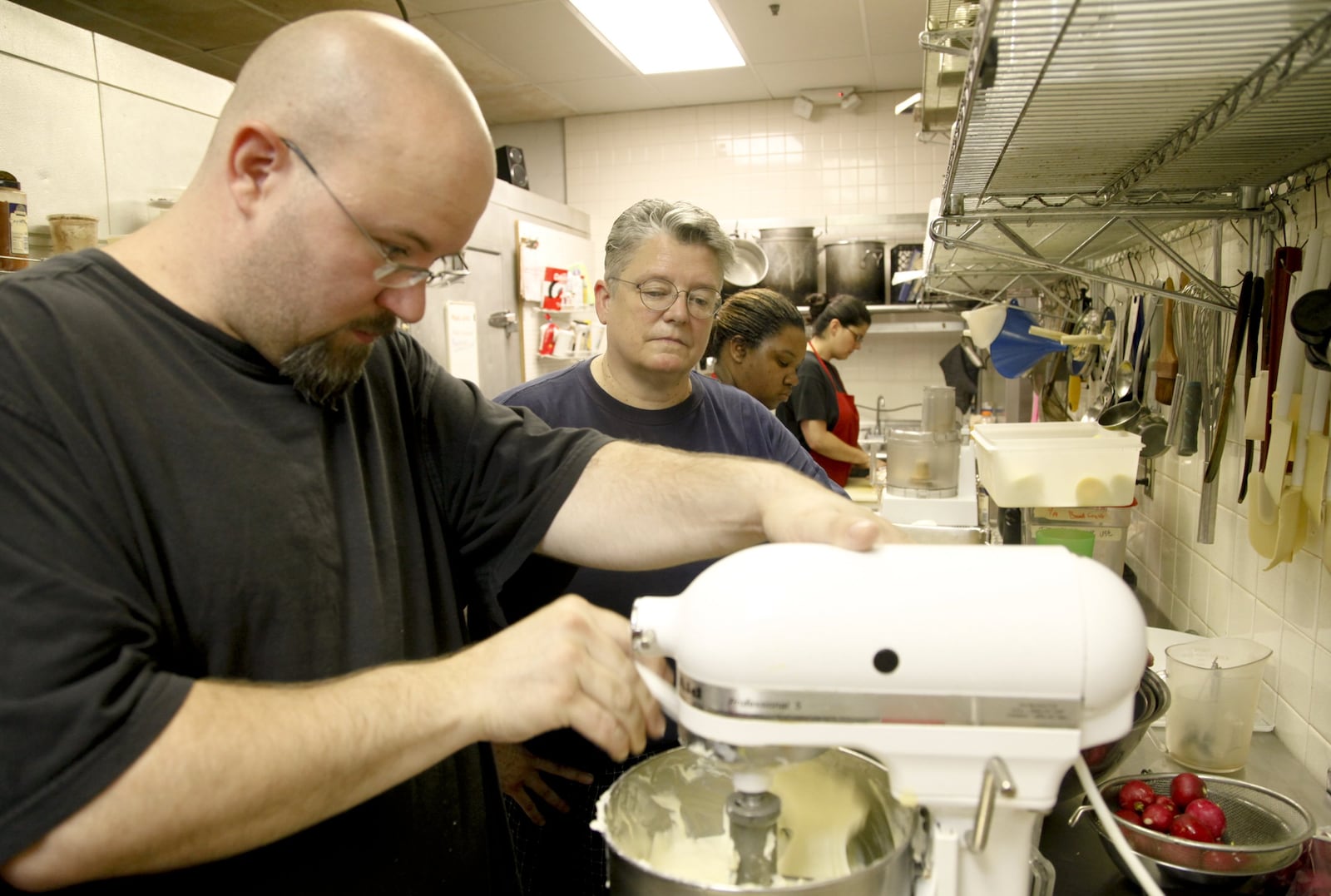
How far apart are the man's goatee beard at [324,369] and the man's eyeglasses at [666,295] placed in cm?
87

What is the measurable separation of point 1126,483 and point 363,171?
5.18 feet

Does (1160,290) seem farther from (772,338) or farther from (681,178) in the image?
(681,178)

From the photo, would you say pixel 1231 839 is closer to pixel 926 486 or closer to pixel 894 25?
pixel 926 486

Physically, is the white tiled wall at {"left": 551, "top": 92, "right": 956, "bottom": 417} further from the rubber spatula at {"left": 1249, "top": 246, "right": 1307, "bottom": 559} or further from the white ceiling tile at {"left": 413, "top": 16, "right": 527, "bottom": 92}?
the rubber spatula at {"left": 1249, "top": 246, "right": 1307, "bottom": 559}

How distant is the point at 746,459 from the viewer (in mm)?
1104

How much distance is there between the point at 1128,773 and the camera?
1.41 meters

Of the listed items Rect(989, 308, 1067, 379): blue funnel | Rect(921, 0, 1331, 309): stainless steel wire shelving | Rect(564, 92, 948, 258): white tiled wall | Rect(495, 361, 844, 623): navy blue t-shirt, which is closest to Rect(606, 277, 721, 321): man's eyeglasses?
Rect(495, 361, 844, 623): navy blue t-shirt

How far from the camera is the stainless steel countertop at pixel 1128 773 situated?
1098 millimetres

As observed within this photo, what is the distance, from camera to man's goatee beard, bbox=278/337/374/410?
3.10 ft

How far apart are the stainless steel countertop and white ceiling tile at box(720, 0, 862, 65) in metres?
3.17

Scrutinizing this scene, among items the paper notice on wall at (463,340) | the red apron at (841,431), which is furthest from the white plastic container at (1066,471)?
the paper notice on wall at (463,340)

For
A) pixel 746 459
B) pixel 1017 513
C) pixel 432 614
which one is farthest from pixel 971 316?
pixel 432 614

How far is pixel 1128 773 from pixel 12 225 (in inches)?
90.3

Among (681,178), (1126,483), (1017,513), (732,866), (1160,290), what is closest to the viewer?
(732,866)
